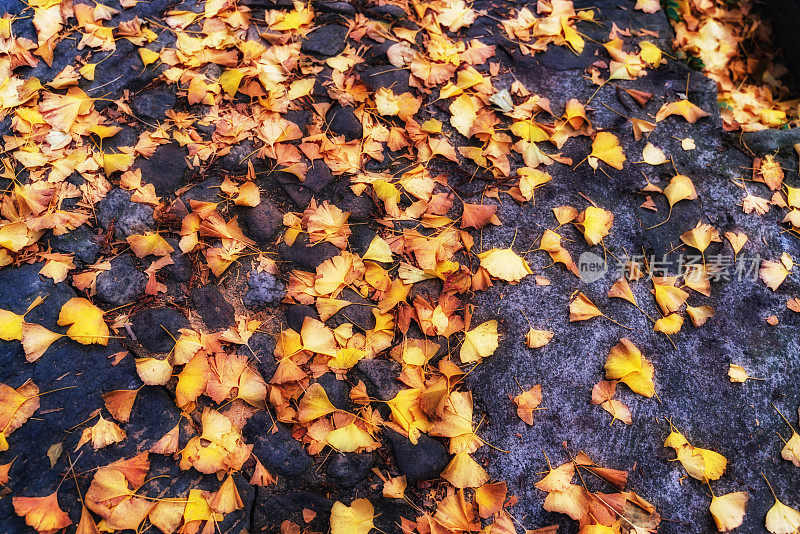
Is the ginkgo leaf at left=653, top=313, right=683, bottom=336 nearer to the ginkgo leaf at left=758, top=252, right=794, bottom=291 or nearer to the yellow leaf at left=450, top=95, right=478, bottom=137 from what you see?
the ginkgo leaf at left=758, top=252, right=794, bottom=291

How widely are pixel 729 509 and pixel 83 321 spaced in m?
2.44

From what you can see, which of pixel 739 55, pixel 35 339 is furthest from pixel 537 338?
pixel 739 55

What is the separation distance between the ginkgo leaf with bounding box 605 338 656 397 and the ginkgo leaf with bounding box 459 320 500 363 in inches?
17.8

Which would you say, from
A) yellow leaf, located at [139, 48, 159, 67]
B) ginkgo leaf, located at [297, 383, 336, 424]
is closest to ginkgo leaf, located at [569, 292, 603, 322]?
ginkgo leaf, located at [297, 383, 336, 424]

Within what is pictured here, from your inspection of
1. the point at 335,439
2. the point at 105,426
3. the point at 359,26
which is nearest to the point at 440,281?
the point at 335,439

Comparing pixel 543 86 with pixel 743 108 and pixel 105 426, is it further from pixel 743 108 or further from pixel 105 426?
pixel 105 426

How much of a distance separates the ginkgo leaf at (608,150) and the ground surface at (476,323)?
4cm

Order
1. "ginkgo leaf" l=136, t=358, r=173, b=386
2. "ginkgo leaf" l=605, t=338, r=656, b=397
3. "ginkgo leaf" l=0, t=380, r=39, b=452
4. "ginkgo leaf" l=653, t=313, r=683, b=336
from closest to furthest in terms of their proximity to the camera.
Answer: "ginkgo leaf" l=0, t=380, r=39, b=452 < "ginkgo leaf" l=136, t=358, r=173, b=386 < "ginkgo leaf" l=605, t=338, r=656, b=397 < "ginkgo leaf" l=653, t=313, r=683, b=336

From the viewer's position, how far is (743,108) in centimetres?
286

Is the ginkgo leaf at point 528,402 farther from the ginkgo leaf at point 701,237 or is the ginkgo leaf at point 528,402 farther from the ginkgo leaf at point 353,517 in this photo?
the ginkgo leaf at point 701,237

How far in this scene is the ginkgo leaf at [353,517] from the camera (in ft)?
5.16

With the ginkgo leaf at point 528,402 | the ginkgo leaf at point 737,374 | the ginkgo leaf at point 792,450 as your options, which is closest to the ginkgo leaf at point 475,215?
the ginkgo leaf at point 528,402

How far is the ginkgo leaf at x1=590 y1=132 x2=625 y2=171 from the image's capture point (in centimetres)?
224

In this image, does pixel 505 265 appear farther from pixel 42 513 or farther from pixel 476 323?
pixel 42 513
